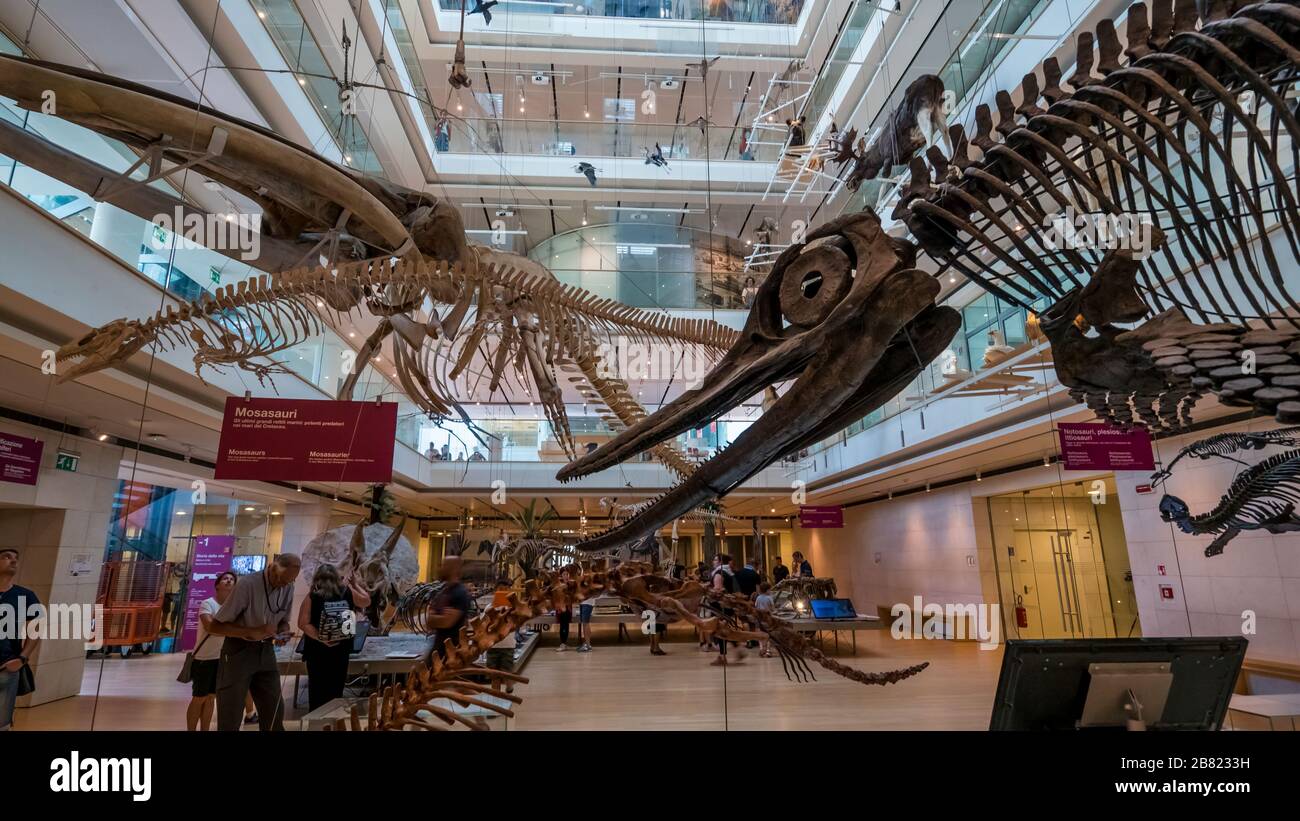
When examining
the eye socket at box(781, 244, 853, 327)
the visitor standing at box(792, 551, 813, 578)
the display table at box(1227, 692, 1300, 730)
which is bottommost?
the display table at box(1227, 692, 1300, 730)

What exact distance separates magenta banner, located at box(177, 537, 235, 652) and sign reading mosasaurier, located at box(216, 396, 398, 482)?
1435 mm

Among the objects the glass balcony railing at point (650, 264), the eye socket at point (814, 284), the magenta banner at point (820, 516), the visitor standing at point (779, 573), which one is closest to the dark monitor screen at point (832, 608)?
the visitor standing at point (779, 573)

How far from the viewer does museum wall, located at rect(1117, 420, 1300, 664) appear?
13.6 feet

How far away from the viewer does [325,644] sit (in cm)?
370

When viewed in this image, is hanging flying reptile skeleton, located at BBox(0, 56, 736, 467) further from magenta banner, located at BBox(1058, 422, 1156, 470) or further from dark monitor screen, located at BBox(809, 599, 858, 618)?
dark monitor screen, located at BBox(809, 599, 858, 618)

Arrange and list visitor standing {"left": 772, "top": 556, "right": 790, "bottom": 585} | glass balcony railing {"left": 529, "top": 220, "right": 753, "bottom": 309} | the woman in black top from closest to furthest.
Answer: the woman in black top
visitor standing {"left": 772, "top": 556, "right": 790, "bottom": 585}
glass balcony railing {"left": 529, "top": 220, "right": 753, "bottom": 309}

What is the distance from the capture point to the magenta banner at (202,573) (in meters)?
4.18

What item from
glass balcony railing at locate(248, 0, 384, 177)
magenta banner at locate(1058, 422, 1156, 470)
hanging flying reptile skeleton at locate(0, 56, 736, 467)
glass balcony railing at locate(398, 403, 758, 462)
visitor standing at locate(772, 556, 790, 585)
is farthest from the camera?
visitor standing at locate(772, 556, 790, 585)

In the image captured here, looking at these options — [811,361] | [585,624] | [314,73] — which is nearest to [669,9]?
[314,73]

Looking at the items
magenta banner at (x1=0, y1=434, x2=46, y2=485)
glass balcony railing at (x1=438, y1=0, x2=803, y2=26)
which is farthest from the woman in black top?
glass balcony railing at (x1=438, y1=0, x2=803, y2=26)

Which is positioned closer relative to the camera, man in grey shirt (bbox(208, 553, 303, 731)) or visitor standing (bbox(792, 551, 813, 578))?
man in grey shirt (bbox(208, 553, 303, 731))

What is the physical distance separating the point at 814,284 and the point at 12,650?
14.8 feet
